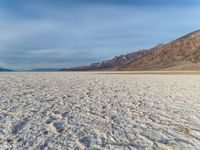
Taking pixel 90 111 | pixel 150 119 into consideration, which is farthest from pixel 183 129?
pixel 90 111

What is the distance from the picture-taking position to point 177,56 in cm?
9256

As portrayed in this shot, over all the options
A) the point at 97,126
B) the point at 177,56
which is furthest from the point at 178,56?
the point at 97,126

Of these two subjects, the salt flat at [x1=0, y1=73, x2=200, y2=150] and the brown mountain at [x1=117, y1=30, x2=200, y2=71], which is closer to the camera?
the salt flat at [x1=0, y1=73, x2=200, y2=150]

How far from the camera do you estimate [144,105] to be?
8.31 m

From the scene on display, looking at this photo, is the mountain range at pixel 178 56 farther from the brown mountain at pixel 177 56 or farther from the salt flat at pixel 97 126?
the salt flat at pixel 97 126

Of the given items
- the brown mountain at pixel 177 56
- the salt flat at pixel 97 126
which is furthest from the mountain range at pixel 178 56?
the salt flat at pixel 97 126

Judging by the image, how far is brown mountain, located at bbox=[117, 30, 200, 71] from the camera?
82750 millimetres

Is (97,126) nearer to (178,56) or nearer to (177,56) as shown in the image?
(178,56)

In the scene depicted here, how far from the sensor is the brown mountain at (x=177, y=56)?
8275 centimetres

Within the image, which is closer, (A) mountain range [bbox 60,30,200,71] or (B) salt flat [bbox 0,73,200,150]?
(B) salt flat [bbox 0,73,200,150]

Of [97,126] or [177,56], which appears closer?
[97,126]

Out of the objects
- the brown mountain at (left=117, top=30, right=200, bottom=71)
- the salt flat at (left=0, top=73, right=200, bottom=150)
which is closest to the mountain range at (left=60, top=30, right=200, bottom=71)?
the brown mountain at (left=117, top=30, right=200, bottom=71)

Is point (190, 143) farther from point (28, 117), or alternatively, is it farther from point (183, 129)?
point (28, 117)

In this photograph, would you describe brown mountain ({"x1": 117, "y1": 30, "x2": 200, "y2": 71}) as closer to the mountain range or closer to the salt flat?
the mountain range
